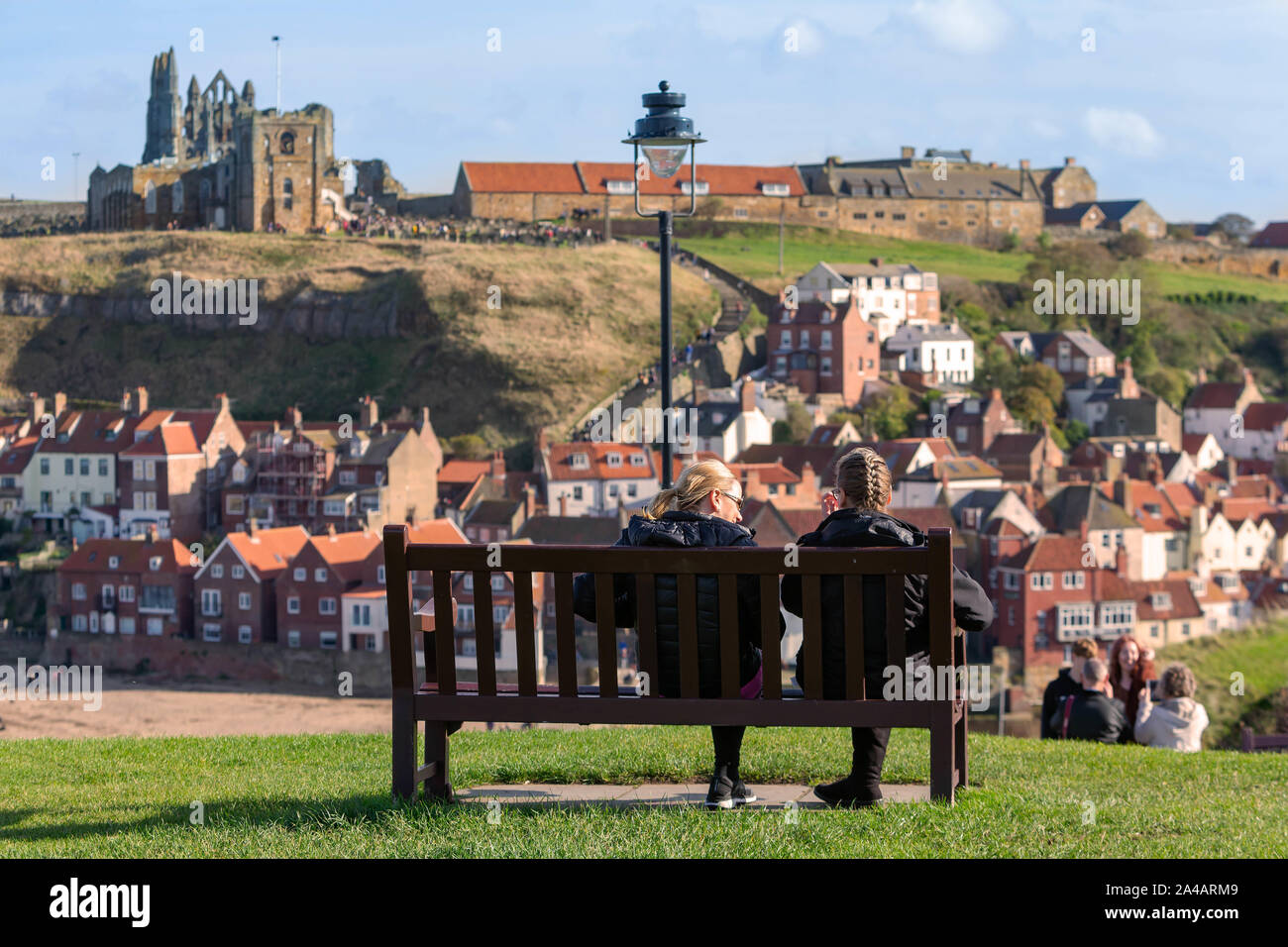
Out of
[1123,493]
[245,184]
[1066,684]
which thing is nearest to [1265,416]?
[1123,493]

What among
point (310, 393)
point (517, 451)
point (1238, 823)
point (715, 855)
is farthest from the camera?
point (310, 393)

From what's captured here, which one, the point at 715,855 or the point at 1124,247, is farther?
the point at 1124,247

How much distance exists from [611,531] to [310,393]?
135 feet

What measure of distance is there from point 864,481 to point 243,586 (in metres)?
41.9

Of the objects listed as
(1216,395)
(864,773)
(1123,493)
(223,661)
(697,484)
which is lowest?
(223,661)

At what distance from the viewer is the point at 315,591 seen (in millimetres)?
44938

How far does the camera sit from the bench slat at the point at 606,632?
639 cm

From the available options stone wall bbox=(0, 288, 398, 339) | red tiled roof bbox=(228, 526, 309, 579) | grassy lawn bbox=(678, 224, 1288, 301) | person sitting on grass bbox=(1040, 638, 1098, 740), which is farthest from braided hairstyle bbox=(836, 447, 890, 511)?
grassy lawn bbox=(678, 224, 1288, 301)

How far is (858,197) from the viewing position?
A: 11319 cm

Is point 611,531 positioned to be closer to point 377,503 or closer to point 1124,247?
point 377,503

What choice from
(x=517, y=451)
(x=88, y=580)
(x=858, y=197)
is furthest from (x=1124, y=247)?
(x=88, y=580)

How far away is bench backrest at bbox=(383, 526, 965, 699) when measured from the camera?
20.5 feet

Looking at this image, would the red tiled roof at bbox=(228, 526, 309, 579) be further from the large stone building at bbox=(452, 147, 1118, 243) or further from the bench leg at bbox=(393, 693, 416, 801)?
the large stone building at bbox=(452, 147, 1118, 243)

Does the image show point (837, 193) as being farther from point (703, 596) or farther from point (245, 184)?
point (703, 596)
